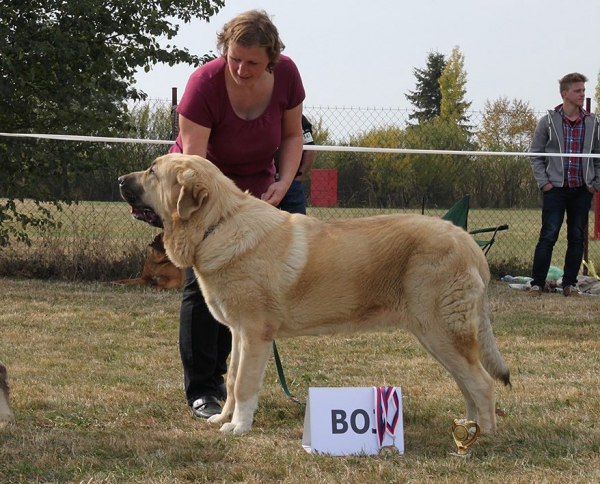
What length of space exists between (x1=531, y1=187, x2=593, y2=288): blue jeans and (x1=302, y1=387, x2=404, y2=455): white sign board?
6001 millimetres

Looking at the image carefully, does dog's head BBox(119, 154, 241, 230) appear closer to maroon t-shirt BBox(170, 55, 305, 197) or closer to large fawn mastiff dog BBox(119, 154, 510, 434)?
large fawn mastiff dog BBox(119, 154, 510, 434)

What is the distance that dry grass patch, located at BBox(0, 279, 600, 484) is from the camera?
11.9 feet

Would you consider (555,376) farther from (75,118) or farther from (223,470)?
(75,118)

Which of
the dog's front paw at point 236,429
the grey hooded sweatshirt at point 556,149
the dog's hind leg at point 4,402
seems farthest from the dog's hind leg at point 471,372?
the grey hooded sweatshirt at point 556,149

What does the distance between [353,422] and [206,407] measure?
109 cm

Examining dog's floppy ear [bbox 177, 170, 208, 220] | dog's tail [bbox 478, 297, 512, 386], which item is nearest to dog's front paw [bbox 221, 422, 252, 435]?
dog's floppy ear [bbox 177, 170, 208, 220]

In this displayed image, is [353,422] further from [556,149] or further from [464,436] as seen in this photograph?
[556,149]

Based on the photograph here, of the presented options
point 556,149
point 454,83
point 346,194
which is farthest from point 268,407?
point 454,83

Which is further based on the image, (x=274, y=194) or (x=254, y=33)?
(x=274, y=194)

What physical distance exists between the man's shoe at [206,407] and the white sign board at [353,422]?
2.74 ft

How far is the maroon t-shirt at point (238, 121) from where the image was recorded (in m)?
4.57

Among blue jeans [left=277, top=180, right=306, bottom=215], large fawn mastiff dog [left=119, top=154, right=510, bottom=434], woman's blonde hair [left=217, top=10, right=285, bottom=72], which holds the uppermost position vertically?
woman's blonde hair [left=217, top=10, right=285, bottom=72]

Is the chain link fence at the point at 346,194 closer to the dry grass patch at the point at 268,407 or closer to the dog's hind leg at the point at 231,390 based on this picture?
the dry grass patch at the point at 268,407

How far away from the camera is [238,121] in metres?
4.67
